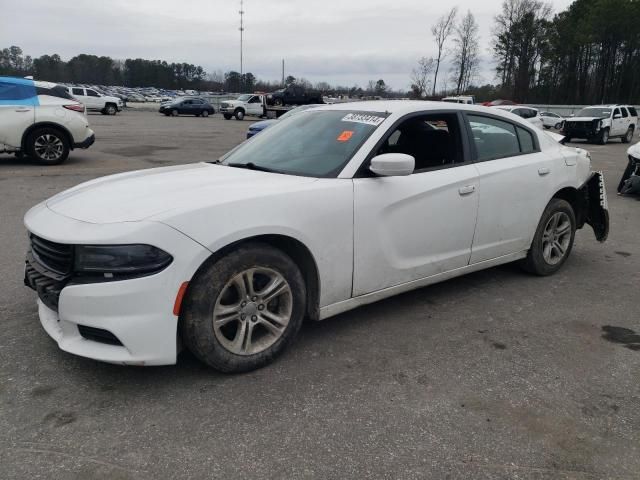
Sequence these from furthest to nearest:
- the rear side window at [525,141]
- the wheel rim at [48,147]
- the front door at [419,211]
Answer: the wheel rim at [48,147], the rear side window at [525,141], the front door at [419,211]

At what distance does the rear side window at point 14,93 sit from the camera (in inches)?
406

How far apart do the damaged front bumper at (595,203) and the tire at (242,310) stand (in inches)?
136

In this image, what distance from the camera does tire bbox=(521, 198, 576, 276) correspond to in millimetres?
4785

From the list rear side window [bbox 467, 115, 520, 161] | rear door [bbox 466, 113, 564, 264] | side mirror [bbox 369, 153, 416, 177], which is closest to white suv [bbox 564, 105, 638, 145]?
rear door [bbox 466, 113, 564, 264]

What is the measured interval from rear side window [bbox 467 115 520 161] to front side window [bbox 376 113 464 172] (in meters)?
0.20

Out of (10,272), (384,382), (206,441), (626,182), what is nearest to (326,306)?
(384,382)

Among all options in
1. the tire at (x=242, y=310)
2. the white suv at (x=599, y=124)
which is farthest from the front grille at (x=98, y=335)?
the white suv at (x=599, y=124)

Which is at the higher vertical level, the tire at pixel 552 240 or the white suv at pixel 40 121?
the white suv at pixel 40 121

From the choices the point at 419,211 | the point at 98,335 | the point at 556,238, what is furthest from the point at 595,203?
the point at 98,335

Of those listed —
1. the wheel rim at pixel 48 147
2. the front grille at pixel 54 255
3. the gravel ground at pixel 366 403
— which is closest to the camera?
the gravel ground at pixel 366 403

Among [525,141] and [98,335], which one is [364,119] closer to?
[525,141]

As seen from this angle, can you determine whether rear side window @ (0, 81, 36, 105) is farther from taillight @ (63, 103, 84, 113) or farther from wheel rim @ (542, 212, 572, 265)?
wheel rim @ (542, 212, 572, 265)

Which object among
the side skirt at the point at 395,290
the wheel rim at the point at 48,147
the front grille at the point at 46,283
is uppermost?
the wheel rim at the point at 48,147

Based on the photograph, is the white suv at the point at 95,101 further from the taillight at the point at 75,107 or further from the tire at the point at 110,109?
the taillight at the point at 75,107
